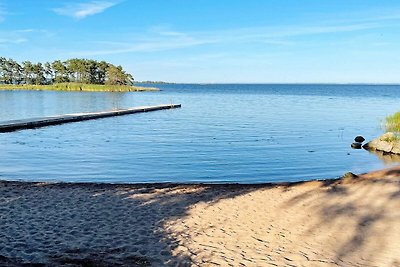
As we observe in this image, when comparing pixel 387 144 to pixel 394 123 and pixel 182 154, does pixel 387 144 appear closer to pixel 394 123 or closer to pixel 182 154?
pixel 394 123

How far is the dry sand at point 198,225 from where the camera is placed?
27.2 feet

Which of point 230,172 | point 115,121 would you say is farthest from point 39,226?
point 115,121

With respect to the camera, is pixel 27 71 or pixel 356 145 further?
pixel 27 71

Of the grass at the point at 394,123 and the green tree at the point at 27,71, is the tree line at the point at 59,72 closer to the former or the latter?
the green tree at the point at 27,71

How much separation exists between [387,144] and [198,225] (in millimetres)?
19794

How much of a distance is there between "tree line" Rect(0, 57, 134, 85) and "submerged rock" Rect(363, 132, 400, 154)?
453 feet

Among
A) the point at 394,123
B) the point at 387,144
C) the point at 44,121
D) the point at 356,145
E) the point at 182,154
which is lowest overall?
the point at 182,154

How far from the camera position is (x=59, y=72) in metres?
169

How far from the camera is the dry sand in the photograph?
27.2 ft

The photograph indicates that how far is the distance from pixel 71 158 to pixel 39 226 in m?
12.9

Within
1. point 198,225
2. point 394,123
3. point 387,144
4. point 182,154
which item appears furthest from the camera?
point 394,123

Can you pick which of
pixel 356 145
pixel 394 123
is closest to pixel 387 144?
pixel 356 145

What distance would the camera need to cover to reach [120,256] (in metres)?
8.16

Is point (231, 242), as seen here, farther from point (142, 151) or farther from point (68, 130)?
point (68, 130)
